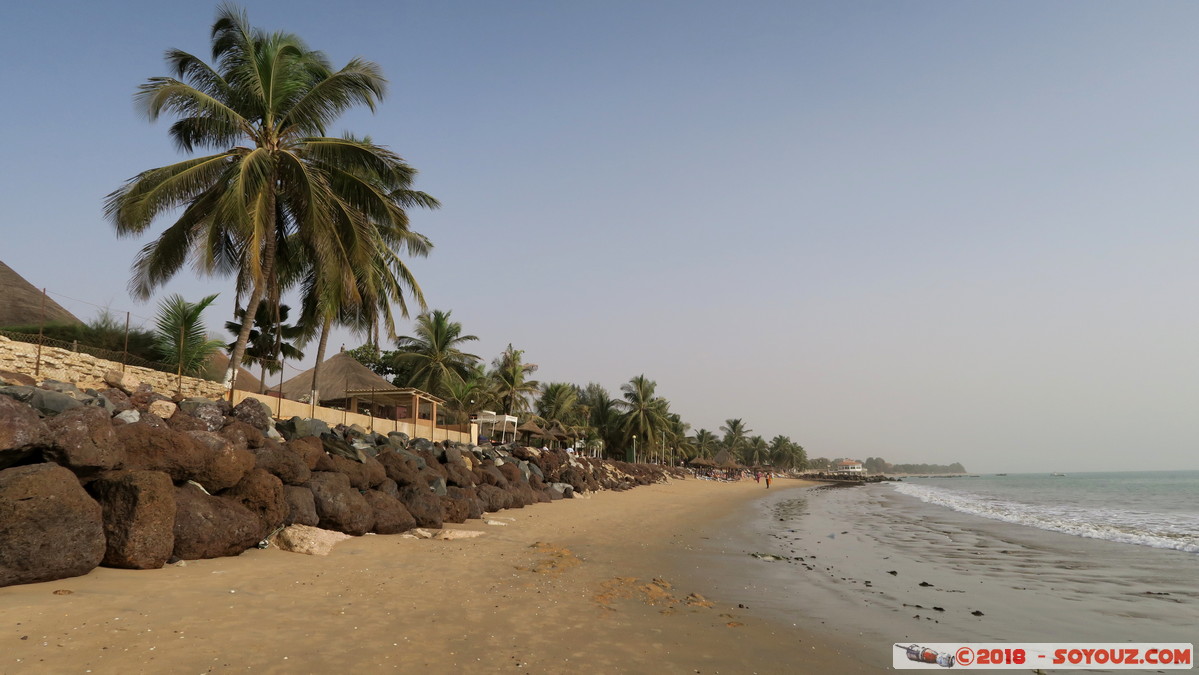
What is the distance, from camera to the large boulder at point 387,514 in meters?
10.7

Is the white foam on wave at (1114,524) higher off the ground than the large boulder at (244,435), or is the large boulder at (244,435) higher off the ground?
the large boulder at (244,435)

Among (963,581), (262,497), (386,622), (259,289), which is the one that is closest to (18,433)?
(262,497)

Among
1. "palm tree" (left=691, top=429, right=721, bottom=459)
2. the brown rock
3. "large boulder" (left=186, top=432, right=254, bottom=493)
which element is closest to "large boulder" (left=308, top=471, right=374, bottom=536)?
the brown rock

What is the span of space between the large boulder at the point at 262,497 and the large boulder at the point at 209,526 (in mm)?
229

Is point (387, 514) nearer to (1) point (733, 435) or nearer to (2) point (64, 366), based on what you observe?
(2) point (64, 366)

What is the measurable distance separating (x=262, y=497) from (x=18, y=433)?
115 inches

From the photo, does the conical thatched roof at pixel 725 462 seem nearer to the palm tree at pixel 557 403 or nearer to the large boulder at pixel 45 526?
the palm tree at pixel 557 403

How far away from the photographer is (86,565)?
614cm

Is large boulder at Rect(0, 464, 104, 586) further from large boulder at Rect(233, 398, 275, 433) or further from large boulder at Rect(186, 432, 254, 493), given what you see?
large boulder at Rect(233, 398, 275, 433)

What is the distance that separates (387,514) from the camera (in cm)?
1083

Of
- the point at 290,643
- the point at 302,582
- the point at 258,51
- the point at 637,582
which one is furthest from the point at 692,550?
the point at 258,51

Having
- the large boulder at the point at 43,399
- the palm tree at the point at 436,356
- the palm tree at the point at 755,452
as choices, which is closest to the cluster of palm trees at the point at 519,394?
the palm tree at the point at 436,356

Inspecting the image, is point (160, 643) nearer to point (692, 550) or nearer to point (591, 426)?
point (692, 550)

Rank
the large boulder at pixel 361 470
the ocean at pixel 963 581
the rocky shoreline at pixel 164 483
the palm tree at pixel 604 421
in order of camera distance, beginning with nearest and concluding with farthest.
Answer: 1. the rocky shoreline at pixel 164 483
2. the ocean at pixel 963 581
3. the large boulder at pixel 361 470
4. the palm tree at pixel 604 421
